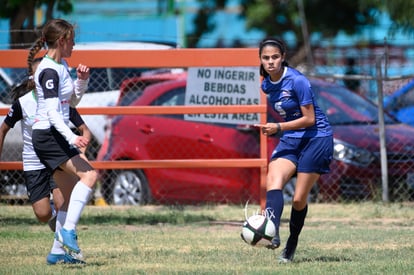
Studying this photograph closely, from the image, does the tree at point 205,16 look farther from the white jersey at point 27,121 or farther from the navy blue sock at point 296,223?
the navy blue sock at point 296,223

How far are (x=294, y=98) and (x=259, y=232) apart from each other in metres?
1.19

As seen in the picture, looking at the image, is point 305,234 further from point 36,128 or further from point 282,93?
point 36,128

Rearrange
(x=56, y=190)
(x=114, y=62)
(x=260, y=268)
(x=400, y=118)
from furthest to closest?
(x=400, y=118)
(x=114, y=62)
(x=56, y=190)
(x=260, y=268)

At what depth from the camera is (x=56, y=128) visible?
768 cm

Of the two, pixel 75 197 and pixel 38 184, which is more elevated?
pixel 75 197

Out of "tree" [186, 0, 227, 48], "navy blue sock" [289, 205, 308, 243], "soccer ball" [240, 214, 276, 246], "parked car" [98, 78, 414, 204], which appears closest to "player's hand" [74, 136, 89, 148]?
"soccer ball" [240, 214, 276, 246]

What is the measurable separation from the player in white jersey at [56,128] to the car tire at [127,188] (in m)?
5.36

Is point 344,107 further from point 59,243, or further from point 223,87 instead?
point 59,243

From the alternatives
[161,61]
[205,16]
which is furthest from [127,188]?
[205,16]

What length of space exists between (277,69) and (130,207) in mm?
5467

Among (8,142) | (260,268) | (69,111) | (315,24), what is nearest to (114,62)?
(8,142)

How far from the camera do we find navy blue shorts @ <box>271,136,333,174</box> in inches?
323

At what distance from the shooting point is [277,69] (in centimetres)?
816

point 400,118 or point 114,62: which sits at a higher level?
point 114,62
